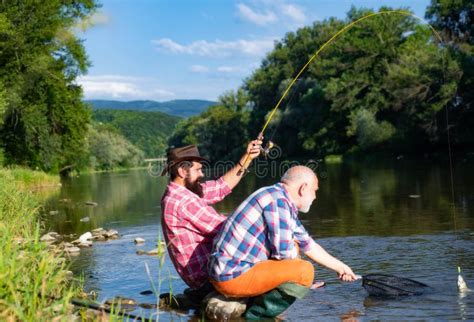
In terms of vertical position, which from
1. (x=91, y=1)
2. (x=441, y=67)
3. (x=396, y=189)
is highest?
(x=91, y=1)

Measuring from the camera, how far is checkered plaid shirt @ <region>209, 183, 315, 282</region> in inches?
210

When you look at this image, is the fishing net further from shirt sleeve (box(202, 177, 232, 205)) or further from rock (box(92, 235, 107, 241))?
rock (box(92, 235, 107, 241))

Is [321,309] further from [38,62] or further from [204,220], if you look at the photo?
[38,62]

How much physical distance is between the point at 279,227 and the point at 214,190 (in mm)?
1602

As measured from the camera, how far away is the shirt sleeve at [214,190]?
6719 mm

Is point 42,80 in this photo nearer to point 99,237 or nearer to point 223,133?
point 99,237

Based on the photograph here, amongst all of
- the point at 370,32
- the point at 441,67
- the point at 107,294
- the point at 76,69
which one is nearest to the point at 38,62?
the point at 76,69

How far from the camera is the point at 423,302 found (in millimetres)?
6355

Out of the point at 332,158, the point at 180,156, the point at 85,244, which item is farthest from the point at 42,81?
the point at 332,158

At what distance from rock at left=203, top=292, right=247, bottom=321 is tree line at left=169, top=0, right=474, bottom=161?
117ft

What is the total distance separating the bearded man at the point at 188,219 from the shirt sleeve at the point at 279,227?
85cm

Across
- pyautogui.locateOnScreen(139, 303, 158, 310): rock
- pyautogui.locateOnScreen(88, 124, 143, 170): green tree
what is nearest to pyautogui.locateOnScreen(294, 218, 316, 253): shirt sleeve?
pyautogui.locateOnScreen(139, 303, 158, 310): rock

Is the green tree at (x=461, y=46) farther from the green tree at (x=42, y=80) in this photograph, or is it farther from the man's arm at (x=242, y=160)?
the man's arm at (x=242, y=160)

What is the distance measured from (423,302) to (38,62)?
28.1 metres
